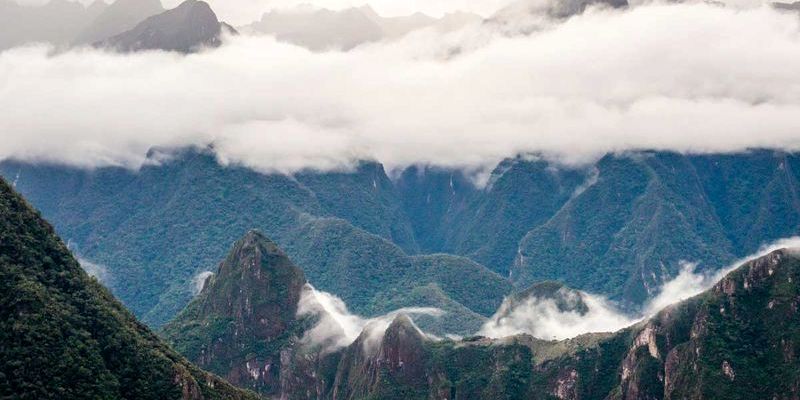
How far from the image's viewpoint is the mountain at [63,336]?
115375mm

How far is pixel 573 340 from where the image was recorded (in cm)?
17700

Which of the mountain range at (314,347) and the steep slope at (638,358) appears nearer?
the mountain range at (314,347)

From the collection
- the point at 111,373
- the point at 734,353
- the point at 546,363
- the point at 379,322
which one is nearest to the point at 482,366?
the point at 546,363

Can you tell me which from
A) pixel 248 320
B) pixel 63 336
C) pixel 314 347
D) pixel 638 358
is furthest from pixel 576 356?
pixel 63 336

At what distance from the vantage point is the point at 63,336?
392ft

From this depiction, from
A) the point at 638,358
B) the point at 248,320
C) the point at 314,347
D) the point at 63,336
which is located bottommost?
the point at 314,347

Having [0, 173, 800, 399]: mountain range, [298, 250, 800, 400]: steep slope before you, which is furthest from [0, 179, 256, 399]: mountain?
[298, 250, 800, 400]: steep slope

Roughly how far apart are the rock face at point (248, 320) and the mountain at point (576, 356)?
0.70 feet

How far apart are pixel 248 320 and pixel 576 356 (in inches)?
1755

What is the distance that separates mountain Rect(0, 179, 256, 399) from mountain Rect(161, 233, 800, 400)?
47116mm

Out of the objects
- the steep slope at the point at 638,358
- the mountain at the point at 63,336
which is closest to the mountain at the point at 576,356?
the steep slope at the point at 638,358

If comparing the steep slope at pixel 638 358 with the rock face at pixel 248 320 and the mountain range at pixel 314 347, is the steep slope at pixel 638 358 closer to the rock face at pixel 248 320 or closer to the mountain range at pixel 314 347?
the mountain range at pixel 314 347

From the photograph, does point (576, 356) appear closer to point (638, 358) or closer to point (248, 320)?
point (638, 358)

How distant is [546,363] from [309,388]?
3210 cm
